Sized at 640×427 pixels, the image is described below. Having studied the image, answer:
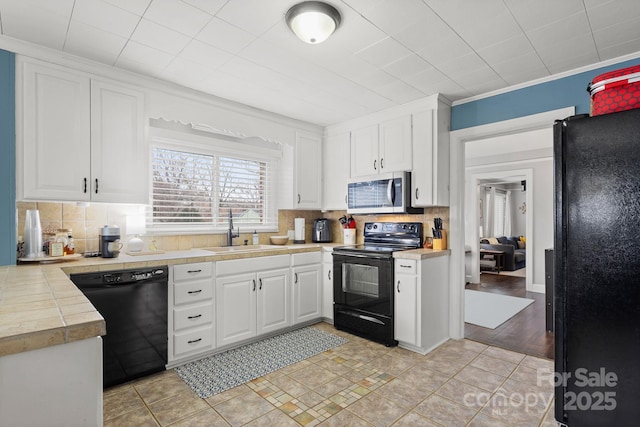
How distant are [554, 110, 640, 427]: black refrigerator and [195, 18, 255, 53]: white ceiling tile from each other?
1854 millimetres

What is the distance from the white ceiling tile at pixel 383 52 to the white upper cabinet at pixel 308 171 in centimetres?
169

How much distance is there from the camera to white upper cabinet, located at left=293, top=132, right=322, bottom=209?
4043mm

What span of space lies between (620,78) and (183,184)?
3296mm

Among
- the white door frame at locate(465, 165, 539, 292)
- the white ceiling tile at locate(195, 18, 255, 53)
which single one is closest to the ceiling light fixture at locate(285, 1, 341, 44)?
the white ceiling tile at locate(195, 18, 255, 53)

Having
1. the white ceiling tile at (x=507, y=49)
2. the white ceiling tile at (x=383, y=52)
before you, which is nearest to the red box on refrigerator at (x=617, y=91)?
the white ceiling tile at (x=507, y=49)

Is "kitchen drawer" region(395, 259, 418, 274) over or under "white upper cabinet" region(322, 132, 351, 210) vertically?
under

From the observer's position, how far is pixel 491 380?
2.50 metres

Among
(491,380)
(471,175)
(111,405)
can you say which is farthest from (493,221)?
(111,405)

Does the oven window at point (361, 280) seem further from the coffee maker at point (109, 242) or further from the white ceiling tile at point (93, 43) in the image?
the white ceiling tile at point (93, 43)

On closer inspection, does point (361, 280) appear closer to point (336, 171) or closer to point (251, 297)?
point (251, 297)

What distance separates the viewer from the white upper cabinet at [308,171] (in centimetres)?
404

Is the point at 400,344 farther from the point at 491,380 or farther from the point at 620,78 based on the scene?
the point at 620,78

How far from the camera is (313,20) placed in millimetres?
1866

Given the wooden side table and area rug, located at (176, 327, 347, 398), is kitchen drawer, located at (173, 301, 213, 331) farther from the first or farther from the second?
the wooden side table
